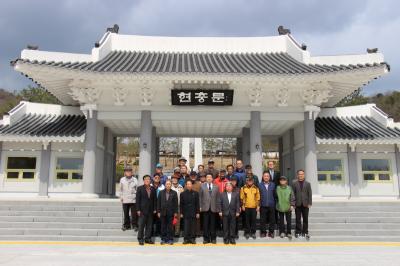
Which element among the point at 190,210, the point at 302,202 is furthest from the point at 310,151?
the point at 190,210

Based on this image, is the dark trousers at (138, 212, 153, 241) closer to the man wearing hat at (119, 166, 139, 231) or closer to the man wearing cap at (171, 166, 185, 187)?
the man wearing hat at (119, 166, 139, 231)

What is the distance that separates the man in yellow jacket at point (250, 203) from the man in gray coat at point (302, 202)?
39.8 inches

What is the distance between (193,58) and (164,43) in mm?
2061

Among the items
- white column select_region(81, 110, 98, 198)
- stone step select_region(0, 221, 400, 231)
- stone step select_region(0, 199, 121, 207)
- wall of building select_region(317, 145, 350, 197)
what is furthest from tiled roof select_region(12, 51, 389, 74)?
stone step select_region(0, 221, 400, 231)

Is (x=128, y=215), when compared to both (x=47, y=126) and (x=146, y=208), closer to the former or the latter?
(x=146, y=208)

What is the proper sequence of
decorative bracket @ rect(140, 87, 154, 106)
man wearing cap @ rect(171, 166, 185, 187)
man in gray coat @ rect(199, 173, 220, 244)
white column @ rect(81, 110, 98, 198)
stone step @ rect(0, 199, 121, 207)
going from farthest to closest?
decorative bracket @ rect(140, 87, 154, 106)
white column @ rect(81, 110, 98, 198)
stone step @ rect(0, 199, 121, 207)
man wearing cap @ rect(171, 166, 185, 187)
man in gray coat @ rect(199, 173, 220, 244)

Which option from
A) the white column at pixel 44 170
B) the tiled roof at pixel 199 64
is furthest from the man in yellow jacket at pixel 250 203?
the white column at pixel 44 170

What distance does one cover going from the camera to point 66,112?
15359mm

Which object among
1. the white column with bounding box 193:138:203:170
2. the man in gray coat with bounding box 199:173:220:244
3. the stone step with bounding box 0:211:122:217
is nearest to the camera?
the man in gray coat with bounding box 199:173:220:244

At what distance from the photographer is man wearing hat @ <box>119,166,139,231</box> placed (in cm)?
929

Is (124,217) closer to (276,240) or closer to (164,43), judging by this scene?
(276,240)

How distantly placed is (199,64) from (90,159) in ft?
18.6

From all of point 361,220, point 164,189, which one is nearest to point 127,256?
point 164,189

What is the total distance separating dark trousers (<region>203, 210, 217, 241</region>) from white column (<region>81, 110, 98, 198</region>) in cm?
570
